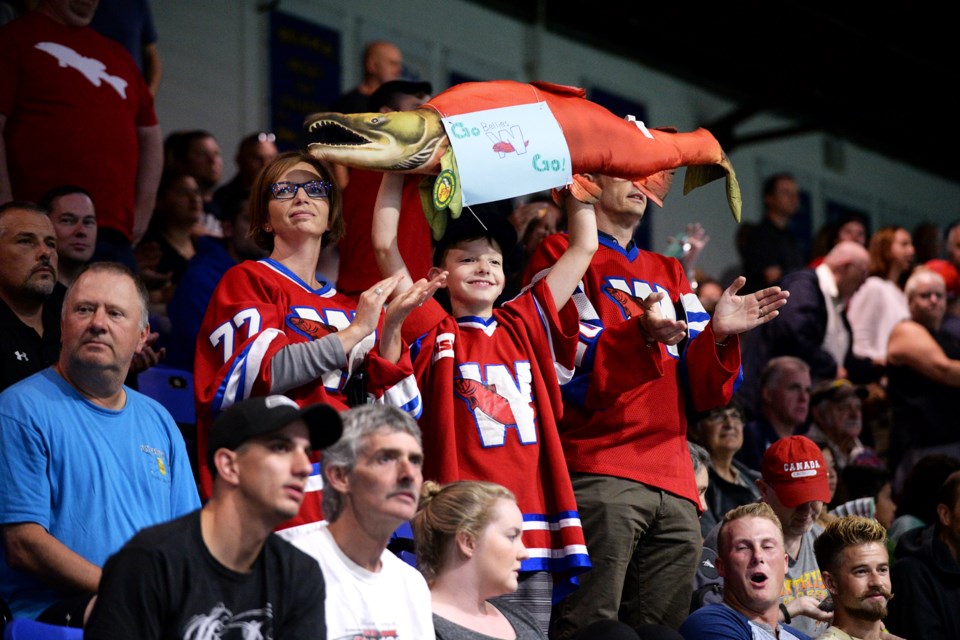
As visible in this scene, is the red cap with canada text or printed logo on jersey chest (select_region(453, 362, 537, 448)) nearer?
printed logo on jersey chest (select_region(453, 362, 537, 448))

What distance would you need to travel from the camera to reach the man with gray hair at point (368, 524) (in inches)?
116

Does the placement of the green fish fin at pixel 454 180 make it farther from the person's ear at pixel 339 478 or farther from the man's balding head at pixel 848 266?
the man's balding head at pixel 848 266

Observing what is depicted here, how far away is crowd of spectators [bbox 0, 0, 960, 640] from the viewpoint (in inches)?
116

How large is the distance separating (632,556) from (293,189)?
1.47 m

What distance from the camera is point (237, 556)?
2678 mm

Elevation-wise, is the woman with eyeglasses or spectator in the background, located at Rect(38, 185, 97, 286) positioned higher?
spectator in the background, located at Rect(38, 185, 97, 286)

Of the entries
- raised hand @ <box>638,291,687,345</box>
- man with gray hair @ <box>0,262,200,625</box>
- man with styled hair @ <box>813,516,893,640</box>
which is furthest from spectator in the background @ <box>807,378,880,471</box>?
man with gray hair @ <box>0,262,200,625</box>

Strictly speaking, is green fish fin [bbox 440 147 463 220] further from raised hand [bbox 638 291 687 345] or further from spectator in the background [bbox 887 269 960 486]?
spectator in the background [bbox 887 269 960 486]

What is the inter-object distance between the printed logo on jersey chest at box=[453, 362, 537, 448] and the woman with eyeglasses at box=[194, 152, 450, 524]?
195 millimetres

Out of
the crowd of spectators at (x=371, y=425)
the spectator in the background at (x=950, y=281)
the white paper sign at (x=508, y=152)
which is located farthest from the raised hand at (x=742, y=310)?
the spectator in the background at (x=950, y=281)

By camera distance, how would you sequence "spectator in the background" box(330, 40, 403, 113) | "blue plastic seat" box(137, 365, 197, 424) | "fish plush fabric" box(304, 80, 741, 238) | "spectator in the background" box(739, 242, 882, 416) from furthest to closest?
"spectator in the background" box(739, 242, 882, 416)
"spectator in the background" box(330, 40, 403, 113)
"blue plastic seat" box(137, 365, 197, 424)
"fish plush fabric" box(304, 80, 741, 238)

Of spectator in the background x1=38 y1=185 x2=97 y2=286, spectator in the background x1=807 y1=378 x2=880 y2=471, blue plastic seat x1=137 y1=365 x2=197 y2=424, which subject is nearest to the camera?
blue plastic seat x1=137 y1=365 x2=197 y2=424

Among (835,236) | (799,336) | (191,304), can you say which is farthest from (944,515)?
(835,236)

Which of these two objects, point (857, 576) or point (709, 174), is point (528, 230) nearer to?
point (709, 174)
